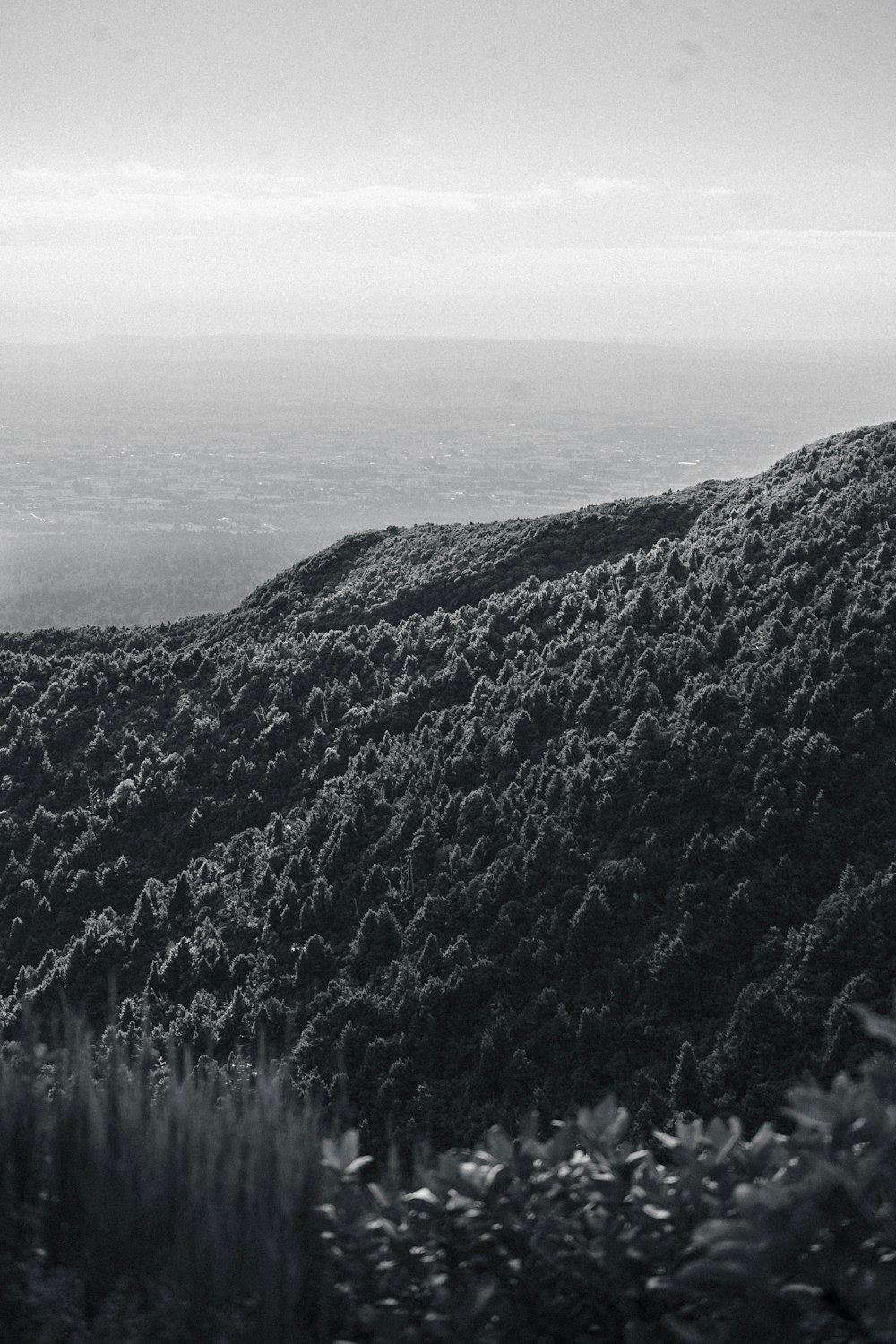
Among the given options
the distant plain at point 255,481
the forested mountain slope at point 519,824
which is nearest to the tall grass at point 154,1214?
the forested mountain slope at point 519,824

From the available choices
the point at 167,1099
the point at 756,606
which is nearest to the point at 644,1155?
the point at 167,1099

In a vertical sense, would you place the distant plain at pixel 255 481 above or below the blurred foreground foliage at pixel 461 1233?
above

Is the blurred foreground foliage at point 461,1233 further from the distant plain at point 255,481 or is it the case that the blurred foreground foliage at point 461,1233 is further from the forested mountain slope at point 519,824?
the distant plain at point 255,481

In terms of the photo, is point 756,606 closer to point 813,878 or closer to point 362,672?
point 813,878

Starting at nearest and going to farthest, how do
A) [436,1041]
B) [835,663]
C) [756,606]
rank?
1. [436,1041]
2. [835,663]
3. [756,606]

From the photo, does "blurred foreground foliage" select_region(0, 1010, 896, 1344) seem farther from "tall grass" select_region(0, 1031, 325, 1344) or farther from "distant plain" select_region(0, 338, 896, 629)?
"distant plain" select_region(0, 338, 896, 629)

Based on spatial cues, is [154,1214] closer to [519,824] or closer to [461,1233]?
[461,1233]

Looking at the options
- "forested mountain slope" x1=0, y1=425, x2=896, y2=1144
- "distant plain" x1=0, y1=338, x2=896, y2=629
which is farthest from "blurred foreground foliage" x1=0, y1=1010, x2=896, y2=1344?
"distant plain" x1=0, y1=338, x2=896, y2=629

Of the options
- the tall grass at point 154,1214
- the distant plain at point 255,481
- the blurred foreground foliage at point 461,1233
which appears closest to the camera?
the blurred foreground foliage at point 461,1233
